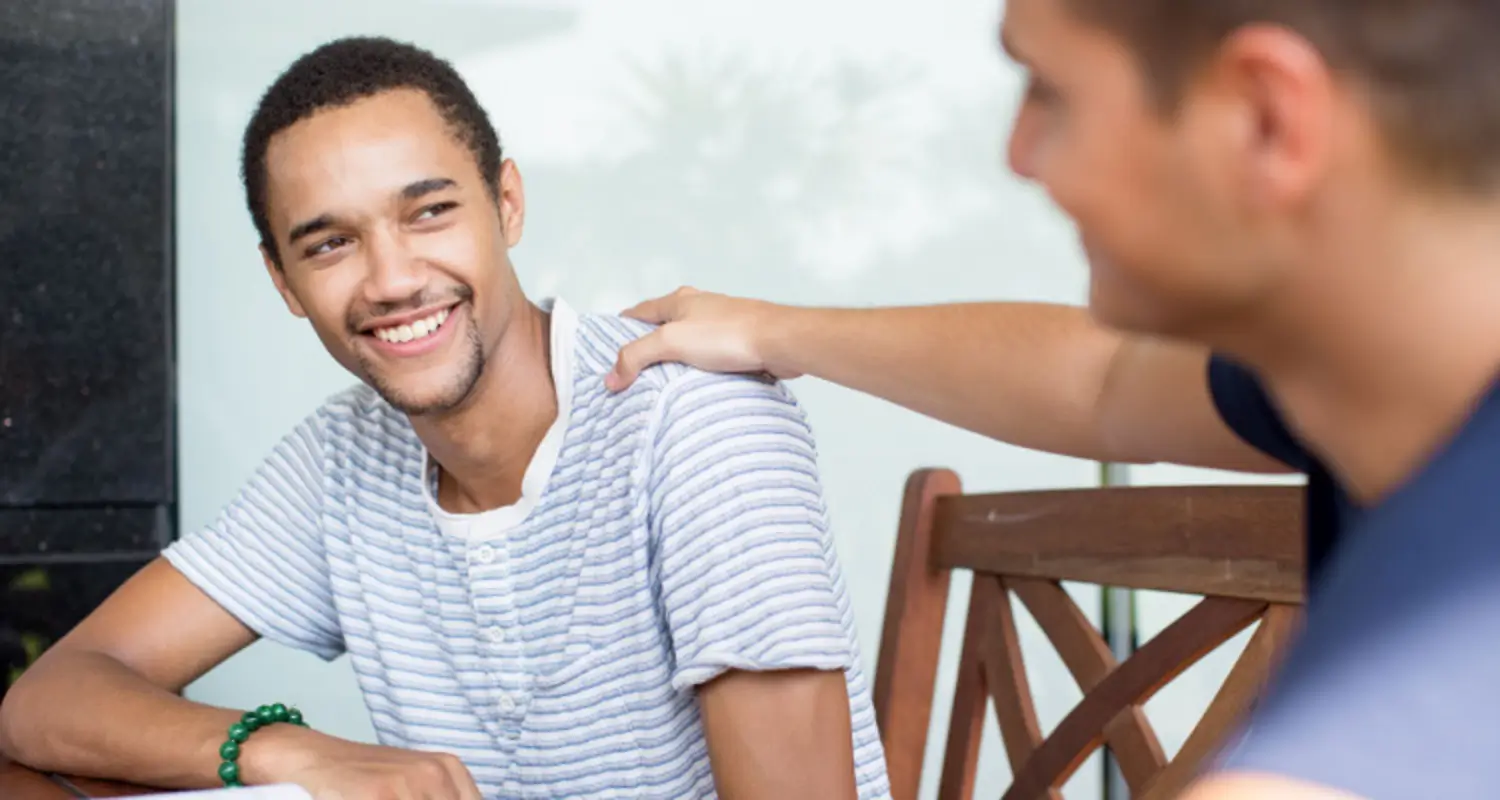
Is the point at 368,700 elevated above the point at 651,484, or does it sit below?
below

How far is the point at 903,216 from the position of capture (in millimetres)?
2752

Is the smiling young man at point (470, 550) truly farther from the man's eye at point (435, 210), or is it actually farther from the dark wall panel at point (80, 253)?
the dark wall panel at point (80, 253)

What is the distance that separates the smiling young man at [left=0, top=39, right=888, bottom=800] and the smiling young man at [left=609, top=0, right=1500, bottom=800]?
66 centimetres

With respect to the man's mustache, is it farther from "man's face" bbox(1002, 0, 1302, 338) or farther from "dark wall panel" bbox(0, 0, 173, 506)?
"dark wall panel" bbox(0, 0, 173, 506)

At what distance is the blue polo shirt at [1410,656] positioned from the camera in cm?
26

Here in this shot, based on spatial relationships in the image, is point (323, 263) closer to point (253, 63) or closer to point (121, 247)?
point (121, 247)

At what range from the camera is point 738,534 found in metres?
1.08

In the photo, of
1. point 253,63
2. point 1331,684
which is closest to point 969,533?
point 1331,684

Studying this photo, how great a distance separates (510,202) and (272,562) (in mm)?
376

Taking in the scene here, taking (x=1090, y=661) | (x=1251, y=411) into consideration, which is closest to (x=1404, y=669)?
(x=1251, y=411)

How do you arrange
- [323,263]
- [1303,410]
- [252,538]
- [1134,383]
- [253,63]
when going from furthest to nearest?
[253,63] < [252,538] < [323,263] < [1134,383] < [1303,410]

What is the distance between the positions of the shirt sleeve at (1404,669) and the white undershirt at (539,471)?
948mm

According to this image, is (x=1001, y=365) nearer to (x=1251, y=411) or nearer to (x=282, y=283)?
(x=1251, y=411)

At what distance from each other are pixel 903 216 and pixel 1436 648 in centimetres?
251
